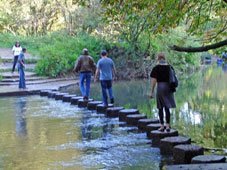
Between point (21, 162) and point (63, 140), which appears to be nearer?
point (21, 162)

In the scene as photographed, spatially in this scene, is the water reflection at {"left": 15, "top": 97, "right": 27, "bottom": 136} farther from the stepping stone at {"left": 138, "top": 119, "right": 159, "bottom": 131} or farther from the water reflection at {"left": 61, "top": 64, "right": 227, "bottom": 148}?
the water reflection at {"left": 61, "top": 64, "right": 227, "bottom": 148}

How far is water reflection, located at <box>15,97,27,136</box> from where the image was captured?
1246 centimetres

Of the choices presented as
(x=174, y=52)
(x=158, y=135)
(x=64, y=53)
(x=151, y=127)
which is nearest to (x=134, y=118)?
(x=151, y=127)

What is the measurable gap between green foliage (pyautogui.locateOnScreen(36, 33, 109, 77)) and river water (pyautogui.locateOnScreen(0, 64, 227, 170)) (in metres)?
9.02

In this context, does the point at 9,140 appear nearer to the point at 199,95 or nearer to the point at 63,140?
the point at 63,140

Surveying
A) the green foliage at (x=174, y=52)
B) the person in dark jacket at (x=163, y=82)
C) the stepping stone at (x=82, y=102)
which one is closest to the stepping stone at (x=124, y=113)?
the person in dark jacket at (x=163, y=82)

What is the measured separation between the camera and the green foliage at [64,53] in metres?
29.3

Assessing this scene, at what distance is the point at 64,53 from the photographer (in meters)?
30.6

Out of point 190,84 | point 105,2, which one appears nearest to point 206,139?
point 105,2

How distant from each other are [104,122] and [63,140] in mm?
2727

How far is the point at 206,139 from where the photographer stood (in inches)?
461

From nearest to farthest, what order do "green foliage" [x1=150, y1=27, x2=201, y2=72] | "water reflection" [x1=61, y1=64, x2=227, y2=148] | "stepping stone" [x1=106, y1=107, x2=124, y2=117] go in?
1. "water reflection" [x1=61, y1=64, x2=227, y2=148]
2. "stepping stone" [x1=106, y1=107, x2=124, y2=117]
3. "green foliage" [x1=150, y1=27, x2=201, y2=72]

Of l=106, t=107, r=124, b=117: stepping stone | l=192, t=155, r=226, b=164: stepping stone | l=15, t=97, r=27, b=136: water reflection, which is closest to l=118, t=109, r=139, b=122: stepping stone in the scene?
l=106, t=107, r=124, b=117: stepping stone

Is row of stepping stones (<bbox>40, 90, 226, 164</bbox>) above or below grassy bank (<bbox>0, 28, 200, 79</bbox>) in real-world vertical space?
below
